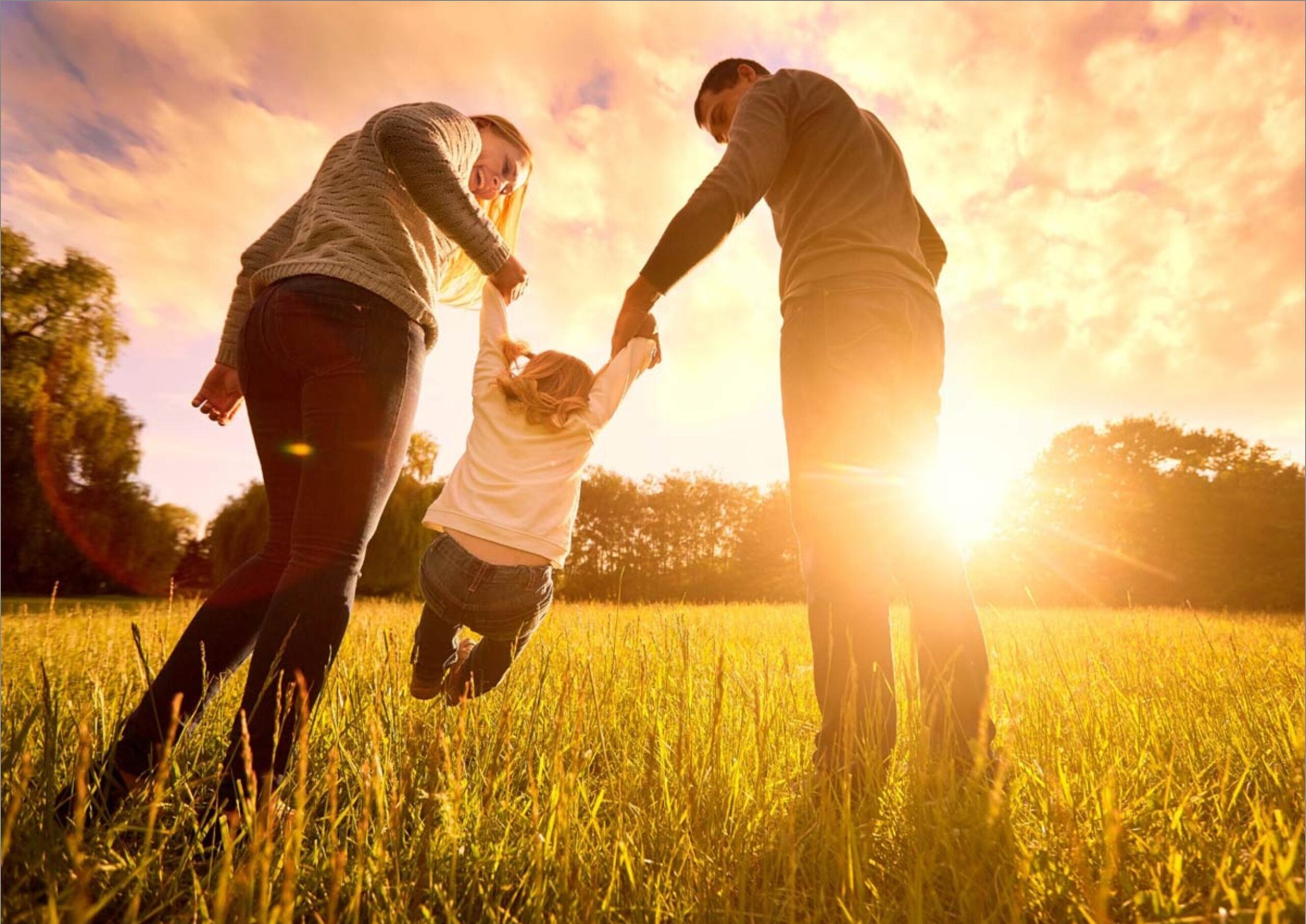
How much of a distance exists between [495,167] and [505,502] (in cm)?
131

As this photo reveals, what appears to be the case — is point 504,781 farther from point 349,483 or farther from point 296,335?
point 296,335

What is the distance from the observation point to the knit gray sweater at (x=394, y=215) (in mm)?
1795


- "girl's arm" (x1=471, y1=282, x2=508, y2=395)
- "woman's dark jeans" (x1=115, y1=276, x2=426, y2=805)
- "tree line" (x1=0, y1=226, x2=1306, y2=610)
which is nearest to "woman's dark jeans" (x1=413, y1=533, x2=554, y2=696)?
"woman's dark jeans" (x1=115, y1=276, x2=426, y2=805)

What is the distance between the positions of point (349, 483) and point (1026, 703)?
256 cm

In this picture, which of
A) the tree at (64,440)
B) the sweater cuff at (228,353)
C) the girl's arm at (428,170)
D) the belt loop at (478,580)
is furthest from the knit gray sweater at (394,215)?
the tree at (64,440)

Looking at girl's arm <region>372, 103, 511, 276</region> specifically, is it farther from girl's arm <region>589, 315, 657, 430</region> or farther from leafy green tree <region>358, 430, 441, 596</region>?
leafy green tree <region>358, 430, 441, 596</region>

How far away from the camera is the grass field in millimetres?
1096

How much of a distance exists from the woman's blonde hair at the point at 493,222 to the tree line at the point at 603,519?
15.8m

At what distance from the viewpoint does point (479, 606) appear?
2.24m

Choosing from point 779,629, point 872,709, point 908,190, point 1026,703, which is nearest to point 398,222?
point 908,190

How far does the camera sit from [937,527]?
2.00 meters

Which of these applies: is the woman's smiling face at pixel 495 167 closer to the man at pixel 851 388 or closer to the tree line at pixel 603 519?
the man at pixel 851 388

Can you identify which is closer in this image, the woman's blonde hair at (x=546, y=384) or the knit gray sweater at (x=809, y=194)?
the knit gray sweater at (x=809, y=194)

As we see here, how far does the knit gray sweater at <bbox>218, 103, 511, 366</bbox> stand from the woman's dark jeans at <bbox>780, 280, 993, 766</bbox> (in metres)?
1.08
